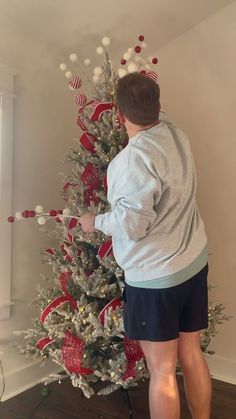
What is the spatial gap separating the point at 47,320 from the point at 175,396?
0.65 m

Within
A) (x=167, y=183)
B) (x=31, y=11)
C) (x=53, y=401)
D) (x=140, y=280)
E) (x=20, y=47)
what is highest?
(x=31, y=11)

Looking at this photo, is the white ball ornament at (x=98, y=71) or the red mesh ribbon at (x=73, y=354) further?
the white ball ornament at (x=98, y=71)

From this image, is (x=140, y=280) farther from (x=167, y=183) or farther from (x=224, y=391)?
(x=224, y=391)

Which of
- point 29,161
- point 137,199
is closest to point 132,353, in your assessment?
point 137,199

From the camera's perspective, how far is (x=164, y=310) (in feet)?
3.99

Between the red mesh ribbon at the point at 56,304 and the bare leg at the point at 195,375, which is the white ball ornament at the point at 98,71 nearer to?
the red mesh ribbon at the point at 56,304

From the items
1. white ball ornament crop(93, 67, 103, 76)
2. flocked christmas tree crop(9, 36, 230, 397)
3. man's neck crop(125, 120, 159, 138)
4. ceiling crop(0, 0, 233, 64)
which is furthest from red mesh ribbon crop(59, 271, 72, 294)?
ceiling crop(0, 0, 233, 64)

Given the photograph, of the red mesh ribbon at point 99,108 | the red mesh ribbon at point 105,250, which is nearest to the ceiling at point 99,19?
the red mesh ribbon at point 99,108

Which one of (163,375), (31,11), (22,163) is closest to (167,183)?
(163,375)

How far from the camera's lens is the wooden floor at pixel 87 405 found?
1.80 meters

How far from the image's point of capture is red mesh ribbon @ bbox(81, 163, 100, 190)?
5.65 feet

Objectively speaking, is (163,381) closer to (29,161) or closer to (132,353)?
(132,353)

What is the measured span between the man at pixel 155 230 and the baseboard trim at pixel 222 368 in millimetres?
1024

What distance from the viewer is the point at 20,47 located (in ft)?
6.75
